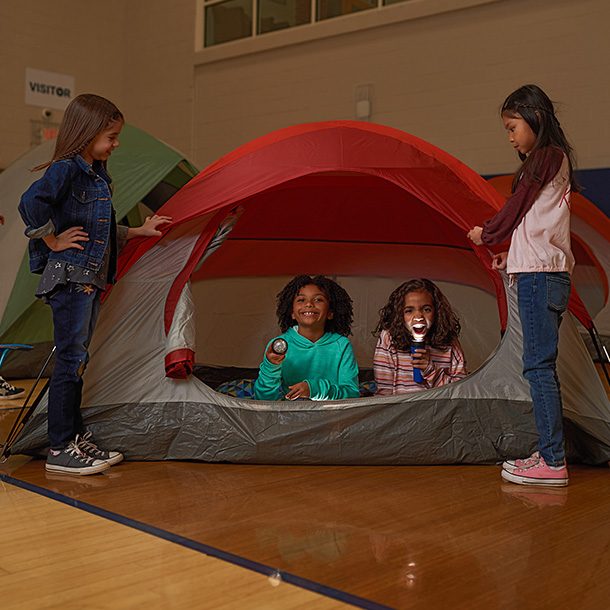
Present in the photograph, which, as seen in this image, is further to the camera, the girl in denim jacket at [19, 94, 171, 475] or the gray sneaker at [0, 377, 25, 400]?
the gray sneaker at [0, 377, 25, 400]

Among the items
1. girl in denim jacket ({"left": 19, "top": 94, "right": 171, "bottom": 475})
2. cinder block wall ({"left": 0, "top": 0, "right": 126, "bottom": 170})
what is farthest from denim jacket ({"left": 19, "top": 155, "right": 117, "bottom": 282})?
cinder block wall ({"left": 0, "top": 0, "right": 126, "bottom": 170})

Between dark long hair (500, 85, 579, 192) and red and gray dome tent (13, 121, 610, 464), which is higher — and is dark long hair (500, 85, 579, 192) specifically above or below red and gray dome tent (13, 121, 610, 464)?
above

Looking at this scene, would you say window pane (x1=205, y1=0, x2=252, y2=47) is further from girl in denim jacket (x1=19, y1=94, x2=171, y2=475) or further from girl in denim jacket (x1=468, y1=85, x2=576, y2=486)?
girl in denim jacket (x1=468, y1=85, x2=576, y2=486)

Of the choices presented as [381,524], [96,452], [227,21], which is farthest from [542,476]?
[227,21]

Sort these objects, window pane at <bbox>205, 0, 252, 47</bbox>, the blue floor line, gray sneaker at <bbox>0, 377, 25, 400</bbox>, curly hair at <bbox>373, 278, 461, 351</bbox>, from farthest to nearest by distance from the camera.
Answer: window pane at <bbox>205, 0, 252, 47</bbox> < gray sneaker at <bbox>0, 377, 25, 400</bbox> < curly hair at <bbox>373, 278, 461, 351</bbox> < the blue floor line

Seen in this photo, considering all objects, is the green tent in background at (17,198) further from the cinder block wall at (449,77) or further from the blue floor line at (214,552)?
the cinder block wall at (449,77)

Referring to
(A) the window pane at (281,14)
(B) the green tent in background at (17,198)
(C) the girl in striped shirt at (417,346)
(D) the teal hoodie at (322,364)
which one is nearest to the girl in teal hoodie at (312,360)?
(D) the teal hoodie at (322,364)

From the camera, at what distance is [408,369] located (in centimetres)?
261

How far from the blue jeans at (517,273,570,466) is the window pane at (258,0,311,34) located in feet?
15.3

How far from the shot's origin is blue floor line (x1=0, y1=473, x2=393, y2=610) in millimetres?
1344

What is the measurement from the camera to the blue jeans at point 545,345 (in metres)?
2.08

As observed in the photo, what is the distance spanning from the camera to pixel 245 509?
185 centimetres

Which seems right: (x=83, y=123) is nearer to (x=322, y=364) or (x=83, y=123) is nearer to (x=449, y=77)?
(x=322, y=364)

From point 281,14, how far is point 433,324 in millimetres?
4414
